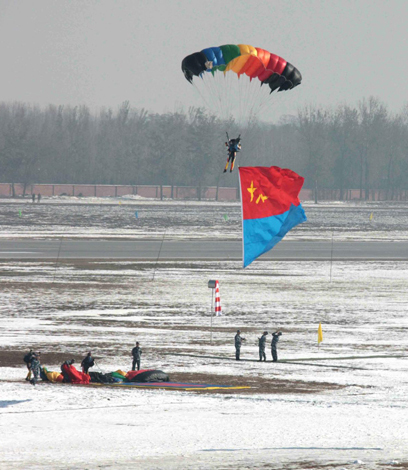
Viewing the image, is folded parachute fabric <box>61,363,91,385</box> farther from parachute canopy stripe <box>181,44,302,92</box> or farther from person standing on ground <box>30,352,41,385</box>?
parachute canopy stripe <box>181,44,302,92</box>

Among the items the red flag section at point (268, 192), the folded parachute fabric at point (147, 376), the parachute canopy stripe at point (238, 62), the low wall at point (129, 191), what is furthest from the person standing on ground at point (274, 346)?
the low wall at point (129, 191)

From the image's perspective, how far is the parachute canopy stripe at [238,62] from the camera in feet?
88.2

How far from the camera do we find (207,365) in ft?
83.6

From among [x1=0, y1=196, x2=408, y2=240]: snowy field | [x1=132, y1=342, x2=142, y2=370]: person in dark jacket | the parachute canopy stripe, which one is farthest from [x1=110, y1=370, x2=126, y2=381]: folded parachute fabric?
[x1=0, y1=196, x2=408, y2=240]: snowy field

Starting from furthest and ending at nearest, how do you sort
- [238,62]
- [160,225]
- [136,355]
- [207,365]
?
[160,225] < [238,62] < [207,365] < [136,355]

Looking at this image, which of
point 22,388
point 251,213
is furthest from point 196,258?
point 22,388

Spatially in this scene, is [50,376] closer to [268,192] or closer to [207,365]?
[207,365]

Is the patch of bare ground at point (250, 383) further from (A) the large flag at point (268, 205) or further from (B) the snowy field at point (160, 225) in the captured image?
(B) the snowy field at point (160, 225)

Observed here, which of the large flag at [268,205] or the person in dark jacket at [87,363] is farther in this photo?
the large flag at [268,205]

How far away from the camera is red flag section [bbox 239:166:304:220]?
85.3 feet

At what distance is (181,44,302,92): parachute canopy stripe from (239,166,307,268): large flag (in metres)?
3.19

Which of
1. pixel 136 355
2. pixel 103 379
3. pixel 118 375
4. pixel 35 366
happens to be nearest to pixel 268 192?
pixel 136 355

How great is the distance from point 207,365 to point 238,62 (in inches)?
358

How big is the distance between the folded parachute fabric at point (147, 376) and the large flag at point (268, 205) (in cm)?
470
